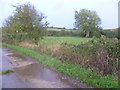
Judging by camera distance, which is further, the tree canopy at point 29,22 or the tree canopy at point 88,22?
the tree canopy at point 88,22

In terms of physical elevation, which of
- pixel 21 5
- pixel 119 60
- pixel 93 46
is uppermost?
pixel 21 5

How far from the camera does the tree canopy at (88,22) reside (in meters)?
52.9

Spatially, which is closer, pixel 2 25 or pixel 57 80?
pixel 57 80

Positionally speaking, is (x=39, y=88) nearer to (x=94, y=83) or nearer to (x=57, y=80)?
(x=57, y=80)

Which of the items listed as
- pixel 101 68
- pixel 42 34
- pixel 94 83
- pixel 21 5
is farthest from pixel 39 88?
pixel 21 5

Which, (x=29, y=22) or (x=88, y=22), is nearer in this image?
(x=29, y=22)

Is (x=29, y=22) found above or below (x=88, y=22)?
below

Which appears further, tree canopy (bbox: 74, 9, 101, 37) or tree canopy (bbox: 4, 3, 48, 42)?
tree canopy (bbox: 74, 9, 101, 37)

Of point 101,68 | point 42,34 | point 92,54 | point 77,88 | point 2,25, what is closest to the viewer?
point 77,88

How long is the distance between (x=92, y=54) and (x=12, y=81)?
14.1 ft

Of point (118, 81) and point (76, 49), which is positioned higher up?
point (76, 49)

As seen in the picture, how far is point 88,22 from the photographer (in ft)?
179

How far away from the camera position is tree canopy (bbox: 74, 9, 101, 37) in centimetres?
5286

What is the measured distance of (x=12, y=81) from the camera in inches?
241
